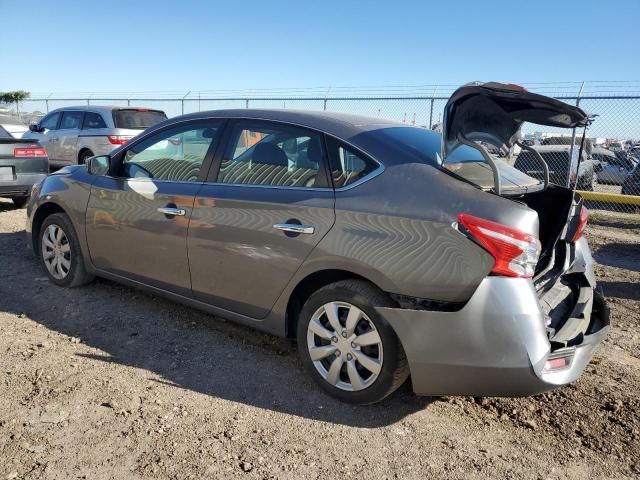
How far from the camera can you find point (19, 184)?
8.07 meters

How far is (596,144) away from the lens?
13547 millimetres

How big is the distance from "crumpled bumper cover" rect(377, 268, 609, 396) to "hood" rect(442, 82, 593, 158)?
850 millimetres

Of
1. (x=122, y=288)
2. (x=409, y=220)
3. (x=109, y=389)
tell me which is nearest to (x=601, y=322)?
(x=409, y=220)

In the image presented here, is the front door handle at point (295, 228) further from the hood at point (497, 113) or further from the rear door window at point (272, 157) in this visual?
the hood at point (497, 113)

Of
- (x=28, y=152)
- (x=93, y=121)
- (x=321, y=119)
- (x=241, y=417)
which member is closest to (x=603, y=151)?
(x=93, y=121)

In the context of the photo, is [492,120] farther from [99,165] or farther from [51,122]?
[51,122]

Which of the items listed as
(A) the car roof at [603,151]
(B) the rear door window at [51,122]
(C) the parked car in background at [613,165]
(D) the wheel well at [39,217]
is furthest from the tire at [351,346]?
(A) the car roof at [603,151]

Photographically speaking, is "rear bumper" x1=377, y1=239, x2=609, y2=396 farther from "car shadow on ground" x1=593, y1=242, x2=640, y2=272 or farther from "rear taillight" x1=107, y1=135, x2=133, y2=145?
"rear taillight" x1=107, y1=135, x2=133, y2=145

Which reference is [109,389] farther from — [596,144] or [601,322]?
[596,144]

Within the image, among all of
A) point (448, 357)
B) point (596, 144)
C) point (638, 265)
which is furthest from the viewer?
point (596, 144)

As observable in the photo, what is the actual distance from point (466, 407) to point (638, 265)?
4.43 metres

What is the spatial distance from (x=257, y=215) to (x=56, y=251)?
2411 mm

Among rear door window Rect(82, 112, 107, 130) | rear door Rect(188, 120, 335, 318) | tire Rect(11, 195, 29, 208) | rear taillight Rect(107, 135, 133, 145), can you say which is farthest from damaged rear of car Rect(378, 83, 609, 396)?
rear door window Rect(82, 112, 107, 130)

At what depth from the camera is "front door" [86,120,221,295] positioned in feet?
12.2
